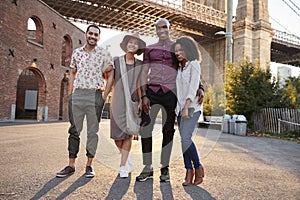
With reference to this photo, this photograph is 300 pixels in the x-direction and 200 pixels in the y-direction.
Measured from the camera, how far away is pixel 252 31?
86.2 ft

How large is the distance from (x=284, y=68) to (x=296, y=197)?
176 ft

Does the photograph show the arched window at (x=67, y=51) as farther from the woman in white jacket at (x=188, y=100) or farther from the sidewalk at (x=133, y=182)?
the woman in white jacket at (x=188, y=100)

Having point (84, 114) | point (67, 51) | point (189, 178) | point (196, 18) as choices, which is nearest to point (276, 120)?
point (189, 178)

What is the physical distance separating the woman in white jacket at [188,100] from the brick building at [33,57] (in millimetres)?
14420

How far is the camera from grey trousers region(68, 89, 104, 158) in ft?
10.8

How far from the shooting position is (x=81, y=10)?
2461 centimetres

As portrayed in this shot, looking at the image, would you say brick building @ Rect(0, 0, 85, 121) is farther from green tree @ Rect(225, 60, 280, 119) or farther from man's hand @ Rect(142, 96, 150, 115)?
man's hand @ Rect(142, 96, 150, 115)

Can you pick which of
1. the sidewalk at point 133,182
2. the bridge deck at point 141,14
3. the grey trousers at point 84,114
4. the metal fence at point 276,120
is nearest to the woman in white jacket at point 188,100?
the sidewalk at point 133,182

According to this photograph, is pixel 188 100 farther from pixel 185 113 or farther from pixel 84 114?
pixel 84 114

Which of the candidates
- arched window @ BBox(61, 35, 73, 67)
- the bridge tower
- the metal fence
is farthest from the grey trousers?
the bridge tower

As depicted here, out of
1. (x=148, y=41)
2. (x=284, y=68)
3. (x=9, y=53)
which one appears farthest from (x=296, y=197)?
(x=284, y=68)

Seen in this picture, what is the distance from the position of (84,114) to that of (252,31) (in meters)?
26.2

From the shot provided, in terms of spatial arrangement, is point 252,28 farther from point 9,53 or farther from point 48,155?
point 48,155

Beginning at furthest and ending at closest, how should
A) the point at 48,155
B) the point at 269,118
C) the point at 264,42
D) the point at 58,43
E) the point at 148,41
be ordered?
1. the point at 264,42
2. the point at 58,43
3. the point at 269,118
4. the point at 48,155
5. the point at 148,41
